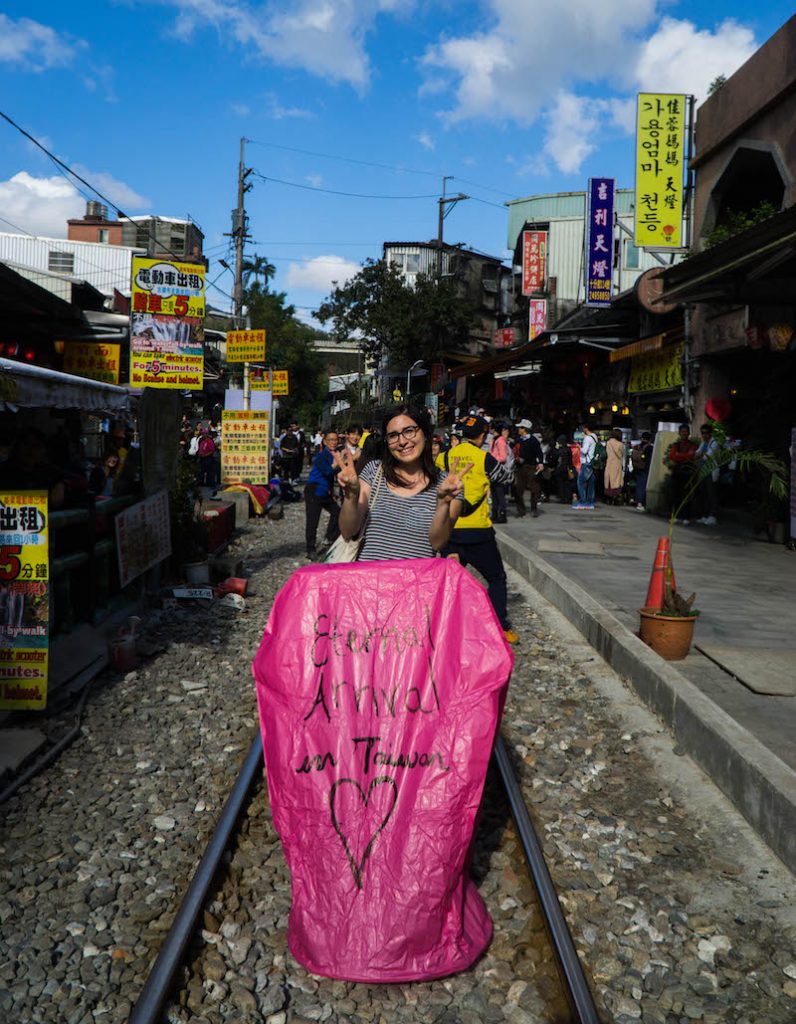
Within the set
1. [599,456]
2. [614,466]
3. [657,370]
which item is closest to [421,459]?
[614,466]

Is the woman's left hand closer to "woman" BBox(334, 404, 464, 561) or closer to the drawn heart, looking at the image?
"woman" BBox(334, 404, 464, 561)

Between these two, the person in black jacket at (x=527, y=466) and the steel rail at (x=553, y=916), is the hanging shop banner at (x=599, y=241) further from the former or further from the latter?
the steel rail at (x=553, y=916)

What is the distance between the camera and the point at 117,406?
8609 millimetres

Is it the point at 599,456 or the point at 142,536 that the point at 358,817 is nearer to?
the point at 142,536

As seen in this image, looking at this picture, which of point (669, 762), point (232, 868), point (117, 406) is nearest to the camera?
point (232, 868)

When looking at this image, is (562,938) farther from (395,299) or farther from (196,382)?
(395,299)

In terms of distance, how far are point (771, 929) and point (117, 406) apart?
704cm

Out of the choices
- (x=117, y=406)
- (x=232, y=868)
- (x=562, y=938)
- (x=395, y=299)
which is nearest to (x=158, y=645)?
(x=117, y=406)

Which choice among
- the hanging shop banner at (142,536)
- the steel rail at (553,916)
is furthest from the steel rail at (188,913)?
the hanging shop banner at (142,536)

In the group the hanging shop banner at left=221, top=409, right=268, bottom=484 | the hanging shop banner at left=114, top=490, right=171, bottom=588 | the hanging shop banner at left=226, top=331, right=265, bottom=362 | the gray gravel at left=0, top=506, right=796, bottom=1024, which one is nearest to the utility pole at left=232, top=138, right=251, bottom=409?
the hanging shop banner at left=226, top=331, right=265, bottom=362

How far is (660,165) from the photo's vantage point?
1841cm

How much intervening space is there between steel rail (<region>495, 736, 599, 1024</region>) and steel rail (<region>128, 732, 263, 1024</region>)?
131cm

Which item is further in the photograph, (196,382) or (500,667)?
(196,382)

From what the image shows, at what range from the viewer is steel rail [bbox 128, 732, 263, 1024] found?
2.85 metres
